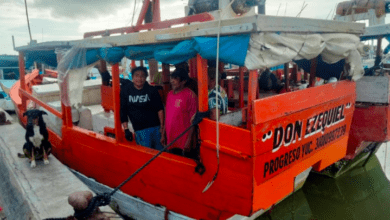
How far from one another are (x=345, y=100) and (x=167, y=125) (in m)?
2.54

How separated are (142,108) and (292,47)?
7.09ft

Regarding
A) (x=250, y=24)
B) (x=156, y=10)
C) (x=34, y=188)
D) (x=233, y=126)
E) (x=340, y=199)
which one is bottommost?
(x=340, y=199)

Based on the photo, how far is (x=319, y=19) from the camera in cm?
313

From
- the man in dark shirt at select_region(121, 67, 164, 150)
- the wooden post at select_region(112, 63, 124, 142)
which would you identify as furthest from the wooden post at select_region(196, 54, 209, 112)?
the wooden post at select_region(112, 63, 124, 142)

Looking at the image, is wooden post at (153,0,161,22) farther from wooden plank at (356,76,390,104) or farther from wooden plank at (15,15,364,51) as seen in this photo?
wooden plank at (356,76,390,104)

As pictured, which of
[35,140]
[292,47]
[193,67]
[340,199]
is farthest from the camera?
[340,199]

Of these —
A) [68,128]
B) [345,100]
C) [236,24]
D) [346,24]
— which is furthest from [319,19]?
[68,128]

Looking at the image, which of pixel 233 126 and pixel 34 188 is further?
pixel 34 188

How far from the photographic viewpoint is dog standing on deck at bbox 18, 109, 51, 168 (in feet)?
16.1

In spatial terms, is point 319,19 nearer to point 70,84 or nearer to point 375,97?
point 375,97

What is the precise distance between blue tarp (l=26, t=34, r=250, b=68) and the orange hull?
1.75 ft

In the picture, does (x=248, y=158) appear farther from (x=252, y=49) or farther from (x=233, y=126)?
(x=252, y=49)

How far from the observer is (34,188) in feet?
13.9

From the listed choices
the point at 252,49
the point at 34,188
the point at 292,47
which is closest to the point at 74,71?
the point at 34,188
